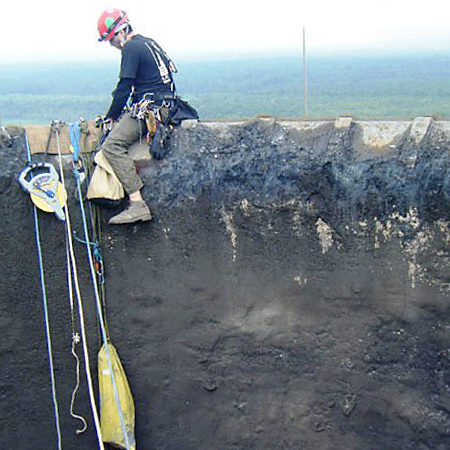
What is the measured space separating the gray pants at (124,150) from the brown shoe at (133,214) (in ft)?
0.34

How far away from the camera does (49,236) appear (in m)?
5.13

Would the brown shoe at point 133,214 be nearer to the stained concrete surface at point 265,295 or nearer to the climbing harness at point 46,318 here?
the stained concrete surface at point 265,295

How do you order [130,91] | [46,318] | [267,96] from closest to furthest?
[130,91]
[46,318]
[267,96]

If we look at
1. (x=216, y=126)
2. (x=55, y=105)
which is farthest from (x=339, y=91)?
(x=216, y=126)

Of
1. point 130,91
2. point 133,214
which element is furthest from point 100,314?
point 130,91

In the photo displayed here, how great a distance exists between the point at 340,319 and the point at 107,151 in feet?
6.33

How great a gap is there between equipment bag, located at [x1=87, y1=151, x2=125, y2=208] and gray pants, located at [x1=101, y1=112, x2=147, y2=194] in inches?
1.2

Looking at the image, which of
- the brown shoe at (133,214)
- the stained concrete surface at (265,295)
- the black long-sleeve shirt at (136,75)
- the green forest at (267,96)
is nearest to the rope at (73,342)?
the stained concrete surface at (265,295)

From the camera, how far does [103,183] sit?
4938 millimetres

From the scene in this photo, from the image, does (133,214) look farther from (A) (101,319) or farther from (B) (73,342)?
(B) (73,342)

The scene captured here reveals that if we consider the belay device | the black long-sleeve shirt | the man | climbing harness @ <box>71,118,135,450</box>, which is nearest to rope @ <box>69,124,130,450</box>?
climbing harness @ <box>71,118,135,450</box>

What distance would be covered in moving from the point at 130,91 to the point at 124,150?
0.42 meters

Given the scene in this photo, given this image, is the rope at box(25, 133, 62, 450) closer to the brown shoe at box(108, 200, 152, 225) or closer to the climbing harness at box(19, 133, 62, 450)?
the climbing harness at box(19, 133, 62, 450)

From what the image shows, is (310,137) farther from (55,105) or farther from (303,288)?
(55,105)
